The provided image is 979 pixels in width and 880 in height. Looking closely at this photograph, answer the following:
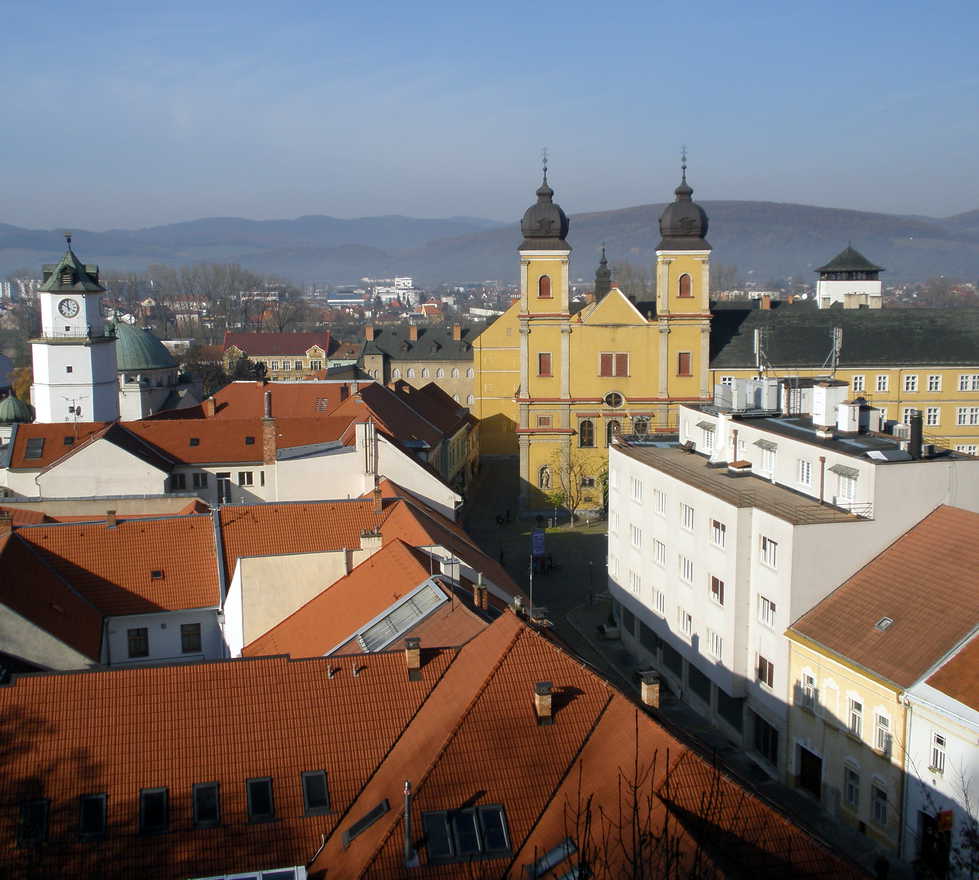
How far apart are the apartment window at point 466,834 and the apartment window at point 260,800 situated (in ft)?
8.04

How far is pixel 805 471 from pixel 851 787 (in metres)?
8.16

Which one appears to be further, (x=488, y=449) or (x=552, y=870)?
(x=488, y=449)

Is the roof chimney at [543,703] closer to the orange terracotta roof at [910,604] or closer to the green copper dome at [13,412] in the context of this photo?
the orange terracotta roof at [910,604]

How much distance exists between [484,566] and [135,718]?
13770 millimetres

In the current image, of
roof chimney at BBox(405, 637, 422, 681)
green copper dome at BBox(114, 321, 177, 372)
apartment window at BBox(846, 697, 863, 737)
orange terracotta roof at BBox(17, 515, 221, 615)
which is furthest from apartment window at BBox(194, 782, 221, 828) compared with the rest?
green copper dome at BBox(114, 321, 177, 372)

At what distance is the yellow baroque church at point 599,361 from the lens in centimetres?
5434

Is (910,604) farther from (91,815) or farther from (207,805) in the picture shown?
(91,815)

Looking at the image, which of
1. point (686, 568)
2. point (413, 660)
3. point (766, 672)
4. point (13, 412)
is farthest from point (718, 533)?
point (13, 412)

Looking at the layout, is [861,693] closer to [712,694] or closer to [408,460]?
[712,694]

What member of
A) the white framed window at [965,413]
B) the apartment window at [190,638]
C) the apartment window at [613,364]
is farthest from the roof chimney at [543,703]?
the white framed window at [965,413]

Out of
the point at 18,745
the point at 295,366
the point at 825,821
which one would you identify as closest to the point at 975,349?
the point at 825,821

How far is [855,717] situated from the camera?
872 inches

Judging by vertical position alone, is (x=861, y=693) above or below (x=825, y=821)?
above

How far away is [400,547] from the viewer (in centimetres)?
2592
